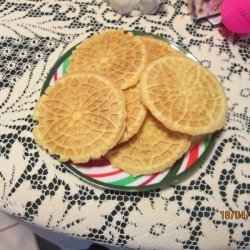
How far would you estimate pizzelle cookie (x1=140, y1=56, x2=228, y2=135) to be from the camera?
73 cm

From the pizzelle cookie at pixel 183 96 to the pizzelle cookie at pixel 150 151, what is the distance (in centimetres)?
4

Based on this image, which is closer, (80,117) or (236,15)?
(80,117)

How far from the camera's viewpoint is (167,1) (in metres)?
1.05

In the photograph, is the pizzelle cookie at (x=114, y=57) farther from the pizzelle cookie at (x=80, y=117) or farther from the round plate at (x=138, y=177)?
the round plate at (x=138, y=177)

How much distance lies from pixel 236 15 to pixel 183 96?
30 cm

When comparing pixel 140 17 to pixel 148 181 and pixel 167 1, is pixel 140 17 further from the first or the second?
pixel 148 181

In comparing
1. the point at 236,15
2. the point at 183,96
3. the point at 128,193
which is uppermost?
the point at 236,15

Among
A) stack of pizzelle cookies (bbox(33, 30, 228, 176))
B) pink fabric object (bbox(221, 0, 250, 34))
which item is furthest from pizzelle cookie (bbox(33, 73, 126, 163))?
pink fabric object (bbox(221, 0, 250, 34))

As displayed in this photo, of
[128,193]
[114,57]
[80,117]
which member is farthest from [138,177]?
[114,57]

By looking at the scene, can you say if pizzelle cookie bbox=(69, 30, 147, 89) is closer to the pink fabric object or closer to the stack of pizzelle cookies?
the stack of pizzelle cookies

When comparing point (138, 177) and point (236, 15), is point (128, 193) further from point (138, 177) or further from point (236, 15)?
point (236, 15)

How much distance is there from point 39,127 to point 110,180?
21 centimetres

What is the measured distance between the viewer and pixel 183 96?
758 millimetres

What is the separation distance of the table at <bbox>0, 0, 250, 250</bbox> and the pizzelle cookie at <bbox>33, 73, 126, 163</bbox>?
0.08 meters
